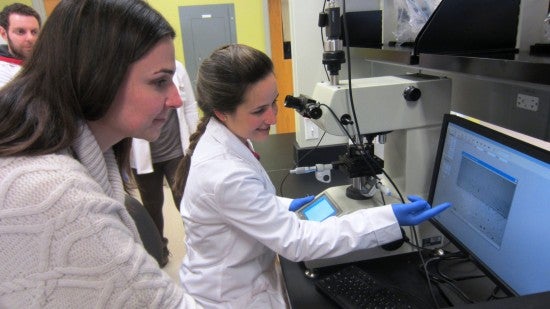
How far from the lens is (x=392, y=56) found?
1.04 meters

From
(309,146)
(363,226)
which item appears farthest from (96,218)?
(309,146)

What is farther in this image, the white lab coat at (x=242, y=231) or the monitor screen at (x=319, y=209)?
the monitor screen at (x=319, y=209)

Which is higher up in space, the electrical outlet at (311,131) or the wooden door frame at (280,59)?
the wooden door frame at (280,59)

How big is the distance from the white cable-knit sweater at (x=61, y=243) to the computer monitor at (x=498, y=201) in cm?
69

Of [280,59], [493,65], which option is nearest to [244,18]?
[280,59]

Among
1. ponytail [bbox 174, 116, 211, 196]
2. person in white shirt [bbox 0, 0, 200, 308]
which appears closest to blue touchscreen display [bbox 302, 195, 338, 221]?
ponytail [bbox 174, 116, 211, 196]

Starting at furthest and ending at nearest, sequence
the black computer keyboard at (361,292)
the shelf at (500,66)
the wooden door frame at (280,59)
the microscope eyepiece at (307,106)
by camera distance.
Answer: the wooden door frame at (280,59), the microscope eyepiece at (307,106), the black computer keyboard at (361,292), the shelf at (500,66)

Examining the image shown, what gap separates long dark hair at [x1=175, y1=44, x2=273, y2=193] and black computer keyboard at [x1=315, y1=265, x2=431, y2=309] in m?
0.54

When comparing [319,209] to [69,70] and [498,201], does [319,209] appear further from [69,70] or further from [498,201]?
[69,70]

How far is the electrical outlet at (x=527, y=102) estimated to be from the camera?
3.00 feet

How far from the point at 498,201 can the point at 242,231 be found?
23.9 inches

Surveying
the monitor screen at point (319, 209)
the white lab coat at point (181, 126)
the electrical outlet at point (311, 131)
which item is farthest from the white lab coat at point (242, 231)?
the white lab coat at point (181, 126)

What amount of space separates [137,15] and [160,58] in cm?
8

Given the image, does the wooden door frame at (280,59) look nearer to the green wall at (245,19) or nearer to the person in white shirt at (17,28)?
the green wall at (245,19)
